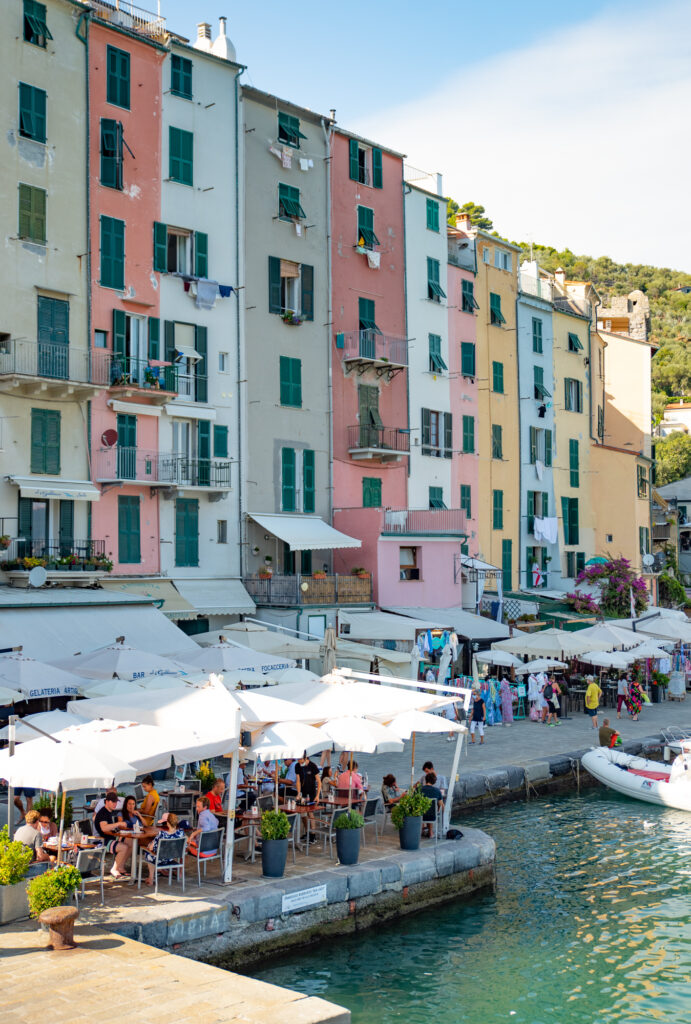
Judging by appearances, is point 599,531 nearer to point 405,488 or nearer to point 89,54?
point 405,488

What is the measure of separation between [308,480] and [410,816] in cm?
2040

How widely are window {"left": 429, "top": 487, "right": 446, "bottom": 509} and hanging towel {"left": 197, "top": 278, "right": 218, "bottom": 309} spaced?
40.5ft

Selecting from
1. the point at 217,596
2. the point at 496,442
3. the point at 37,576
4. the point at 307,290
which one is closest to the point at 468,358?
the point at 496,442

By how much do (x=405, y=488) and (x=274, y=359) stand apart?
25.6ft

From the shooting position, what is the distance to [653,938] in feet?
53.8

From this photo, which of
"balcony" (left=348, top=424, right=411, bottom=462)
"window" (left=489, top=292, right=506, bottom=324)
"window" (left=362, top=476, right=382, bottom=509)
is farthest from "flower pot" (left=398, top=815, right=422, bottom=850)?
"window" (left=489, top=292, right=506, bottom=324)

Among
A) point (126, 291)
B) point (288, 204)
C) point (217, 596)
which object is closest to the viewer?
point (126, 291)

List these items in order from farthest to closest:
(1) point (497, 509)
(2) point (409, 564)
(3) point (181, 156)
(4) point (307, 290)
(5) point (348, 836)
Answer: (1) point (497, 509) < (2) point (409, 564) < (4) point (307, 290) < (3) point (181, 156) < (5) point (348, 836)

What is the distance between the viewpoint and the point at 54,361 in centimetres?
2934

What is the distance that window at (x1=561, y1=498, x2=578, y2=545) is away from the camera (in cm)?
5119

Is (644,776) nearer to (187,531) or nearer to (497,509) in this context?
(187,531)

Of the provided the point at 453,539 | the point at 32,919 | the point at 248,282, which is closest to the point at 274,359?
the point at 248,282

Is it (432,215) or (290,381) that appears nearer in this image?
(290,381)

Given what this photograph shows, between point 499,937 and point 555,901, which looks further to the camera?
point 555,901
